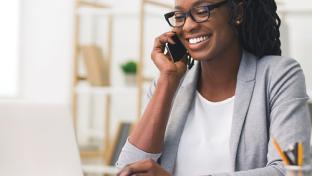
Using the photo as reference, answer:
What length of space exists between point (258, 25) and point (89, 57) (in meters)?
1.88

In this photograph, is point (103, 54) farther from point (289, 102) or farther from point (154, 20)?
point (289, 102)

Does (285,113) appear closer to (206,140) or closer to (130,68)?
(206,140)

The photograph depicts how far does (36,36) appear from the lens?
13.0 ft

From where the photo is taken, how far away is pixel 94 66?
338 cm

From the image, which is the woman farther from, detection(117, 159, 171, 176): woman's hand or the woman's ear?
detection(117, 159, 171, 176): woman's hand

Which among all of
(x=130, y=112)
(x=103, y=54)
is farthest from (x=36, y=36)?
(x=130, y=112)

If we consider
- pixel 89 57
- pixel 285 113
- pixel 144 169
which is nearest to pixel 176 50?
pixel 285 113

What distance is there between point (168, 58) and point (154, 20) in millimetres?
1910

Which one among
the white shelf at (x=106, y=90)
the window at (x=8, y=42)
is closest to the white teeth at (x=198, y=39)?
the white shelf at (x=106, y=90)

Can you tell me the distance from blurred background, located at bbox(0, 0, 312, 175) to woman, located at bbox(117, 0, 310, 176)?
1.53 m

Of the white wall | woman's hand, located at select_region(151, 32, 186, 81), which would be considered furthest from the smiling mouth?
the white wall

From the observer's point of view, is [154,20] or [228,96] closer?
[228,96]

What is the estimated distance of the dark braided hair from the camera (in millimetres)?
1631

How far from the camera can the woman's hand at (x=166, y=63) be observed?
1.70 metres
